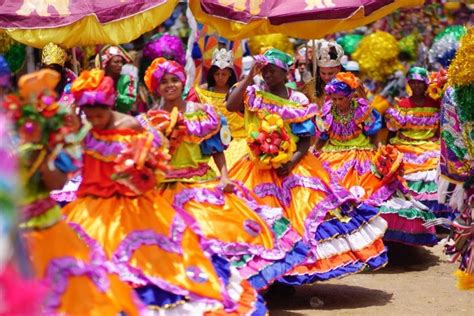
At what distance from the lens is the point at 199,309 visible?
5695 mm

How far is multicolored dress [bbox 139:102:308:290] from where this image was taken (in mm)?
6879

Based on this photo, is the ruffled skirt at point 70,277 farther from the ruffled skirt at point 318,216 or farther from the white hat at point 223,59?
the white hat at point 223,59

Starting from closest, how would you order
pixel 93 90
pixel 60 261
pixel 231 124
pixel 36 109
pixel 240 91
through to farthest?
pixel 36 109 < pixel 60 261 < pixel 93 90 < pixel 240 91 < pixel 231 124

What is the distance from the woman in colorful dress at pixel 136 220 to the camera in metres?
5.71

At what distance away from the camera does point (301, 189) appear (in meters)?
8.21

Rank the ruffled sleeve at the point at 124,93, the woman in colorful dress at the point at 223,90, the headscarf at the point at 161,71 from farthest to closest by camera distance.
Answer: the woman in colorful dress at the point at 223,90, the ruffled sleeve at the point at 124,93, the headscarf at the point at 161,71

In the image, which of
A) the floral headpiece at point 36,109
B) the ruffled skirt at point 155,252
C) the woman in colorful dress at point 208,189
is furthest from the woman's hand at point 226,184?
the floral headpiece at point 36,109

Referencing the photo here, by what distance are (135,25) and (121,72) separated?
1.07 m

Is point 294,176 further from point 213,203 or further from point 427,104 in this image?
point 427,104

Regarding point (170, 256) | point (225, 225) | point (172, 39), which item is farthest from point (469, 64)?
point (172, 39)

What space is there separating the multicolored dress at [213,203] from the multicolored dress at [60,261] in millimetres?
1705

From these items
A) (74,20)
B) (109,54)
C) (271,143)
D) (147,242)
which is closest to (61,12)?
(74,20)

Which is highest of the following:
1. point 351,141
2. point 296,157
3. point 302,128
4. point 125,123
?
point 125,123

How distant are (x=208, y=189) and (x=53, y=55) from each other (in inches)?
131
